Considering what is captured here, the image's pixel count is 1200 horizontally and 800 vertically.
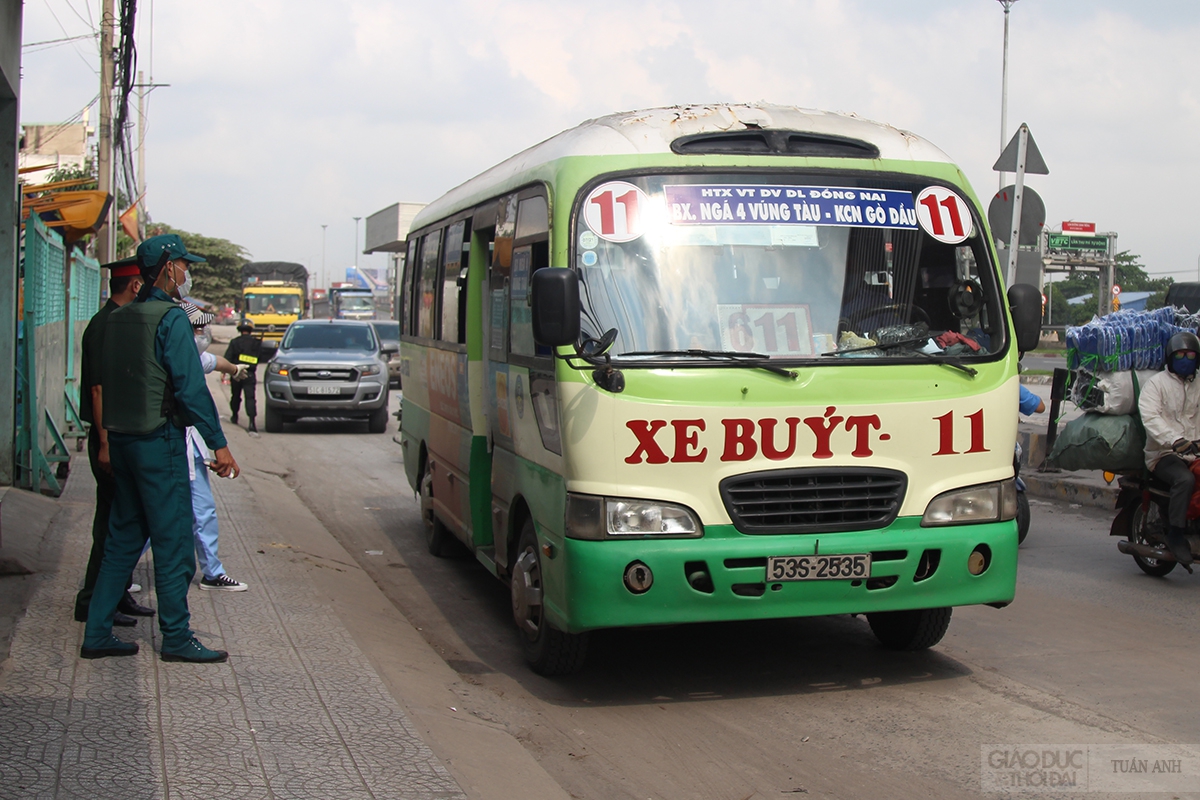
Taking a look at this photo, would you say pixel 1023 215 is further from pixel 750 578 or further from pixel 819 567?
pixel 750 578

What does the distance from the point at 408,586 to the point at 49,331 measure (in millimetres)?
5972

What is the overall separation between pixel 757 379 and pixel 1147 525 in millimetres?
4252

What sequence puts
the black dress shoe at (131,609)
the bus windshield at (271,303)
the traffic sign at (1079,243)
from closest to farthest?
1. the black dress shoe at (131,609)
2. the bus windshield at (271,303)
3. the traffic sign at (1079,243)

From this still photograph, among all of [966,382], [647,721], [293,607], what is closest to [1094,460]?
[966,382]

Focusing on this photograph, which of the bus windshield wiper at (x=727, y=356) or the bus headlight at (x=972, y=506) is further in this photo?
the bus headlight at (x=972, y=506)

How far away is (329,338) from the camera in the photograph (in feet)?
66.2

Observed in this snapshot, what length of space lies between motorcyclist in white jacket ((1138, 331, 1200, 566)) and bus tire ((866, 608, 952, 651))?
8.29ft

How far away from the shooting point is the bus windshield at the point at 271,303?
48.3m

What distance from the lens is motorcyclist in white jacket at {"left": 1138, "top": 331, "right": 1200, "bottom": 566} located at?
25.1 feet

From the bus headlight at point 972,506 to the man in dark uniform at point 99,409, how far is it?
3641 millimetres

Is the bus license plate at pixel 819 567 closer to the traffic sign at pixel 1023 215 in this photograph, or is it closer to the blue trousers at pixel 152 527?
the blue trousers at pixel 152 527

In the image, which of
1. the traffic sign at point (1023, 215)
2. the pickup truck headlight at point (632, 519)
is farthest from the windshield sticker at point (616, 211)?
→ the traffic sign at point (1023, 215)

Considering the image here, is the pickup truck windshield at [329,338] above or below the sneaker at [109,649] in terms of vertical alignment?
above

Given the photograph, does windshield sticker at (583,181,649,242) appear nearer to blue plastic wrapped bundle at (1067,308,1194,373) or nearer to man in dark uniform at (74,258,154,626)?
man in dark uniform at (74,258,154,626)
